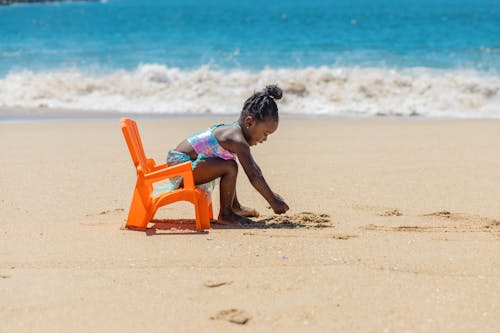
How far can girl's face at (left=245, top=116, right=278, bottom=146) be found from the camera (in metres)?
4.43

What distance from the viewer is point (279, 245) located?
4.03 m

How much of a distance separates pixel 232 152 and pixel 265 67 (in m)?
12.5

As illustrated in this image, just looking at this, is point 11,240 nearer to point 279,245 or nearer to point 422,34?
point 279,245

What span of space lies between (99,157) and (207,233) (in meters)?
3.12

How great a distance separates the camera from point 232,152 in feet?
14.7

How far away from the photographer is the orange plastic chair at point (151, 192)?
13.9 feet

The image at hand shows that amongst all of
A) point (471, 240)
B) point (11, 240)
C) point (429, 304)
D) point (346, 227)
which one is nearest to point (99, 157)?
point (11, 240)

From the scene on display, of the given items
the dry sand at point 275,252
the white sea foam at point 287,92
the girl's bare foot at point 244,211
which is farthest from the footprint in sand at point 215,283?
the white sea foam at point 287,92

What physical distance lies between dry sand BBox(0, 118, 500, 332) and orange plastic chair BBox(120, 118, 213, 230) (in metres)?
0.10

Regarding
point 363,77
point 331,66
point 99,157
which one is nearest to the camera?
point 99,157

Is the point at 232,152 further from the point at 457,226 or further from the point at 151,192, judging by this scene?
the point at 457,226

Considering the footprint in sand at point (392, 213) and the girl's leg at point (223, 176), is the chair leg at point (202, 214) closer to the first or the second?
the girl's leg at point (223, 176)

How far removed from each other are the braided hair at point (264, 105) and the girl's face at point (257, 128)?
0.02 m

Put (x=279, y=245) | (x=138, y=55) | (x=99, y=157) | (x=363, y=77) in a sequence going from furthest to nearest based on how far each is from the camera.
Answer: (x=138, y=55) < (x=363, y=77) < (x=99, y=157) < (x=279, y=245)
